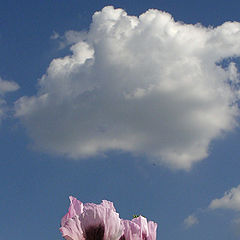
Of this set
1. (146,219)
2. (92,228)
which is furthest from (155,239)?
(92,228)

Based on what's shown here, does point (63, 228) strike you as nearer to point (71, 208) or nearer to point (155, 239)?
point (71, 208)

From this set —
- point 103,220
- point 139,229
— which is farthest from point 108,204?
point 139,229

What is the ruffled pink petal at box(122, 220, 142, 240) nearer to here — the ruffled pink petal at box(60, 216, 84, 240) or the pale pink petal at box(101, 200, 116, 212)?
the pale pink petal at box(101, 200, 116, 212)

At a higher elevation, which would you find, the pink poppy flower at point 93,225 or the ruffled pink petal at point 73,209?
the ruffled pink petal at point 73,209

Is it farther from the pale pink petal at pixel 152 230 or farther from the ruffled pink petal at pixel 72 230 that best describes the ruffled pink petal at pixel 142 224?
the ruffled pink petal at pixel 72 230

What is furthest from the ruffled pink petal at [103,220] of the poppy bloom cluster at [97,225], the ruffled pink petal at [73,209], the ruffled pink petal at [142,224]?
the ruffled pink petal at [142,224]

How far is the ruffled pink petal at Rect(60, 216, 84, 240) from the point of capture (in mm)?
7137

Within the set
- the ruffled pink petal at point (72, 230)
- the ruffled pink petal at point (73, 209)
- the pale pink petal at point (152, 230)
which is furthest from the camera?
the pale pink petal at point (152, 230)

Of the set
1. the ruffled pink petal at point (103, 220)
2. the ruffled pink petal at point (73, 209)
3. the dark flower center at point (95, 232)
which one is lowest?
the dark flower center at point (95, 232)

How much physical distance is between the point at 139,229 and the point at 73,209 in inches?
23.7

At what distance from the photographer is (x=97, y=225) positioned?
7195 mm

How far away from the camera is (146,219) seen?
7680 millimetres

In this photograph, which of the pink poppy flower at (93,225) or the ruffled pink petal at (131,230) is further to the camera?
the ruffled pink petal at (131,230)

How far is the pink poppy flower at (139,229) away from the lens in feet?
23.9
